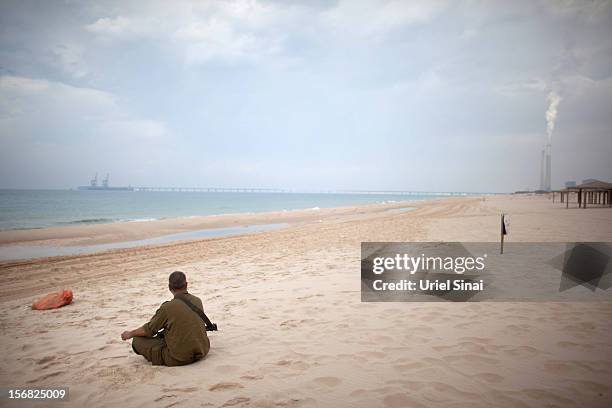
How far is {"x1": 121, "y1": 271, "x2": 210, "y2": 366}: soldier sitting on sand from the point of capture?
3.90 m

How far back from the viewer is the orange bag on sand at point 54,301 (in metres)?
6.74

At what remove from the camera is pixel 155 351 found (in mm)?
4035

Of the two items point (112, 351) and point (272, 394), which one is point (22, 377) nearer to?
point (112, 351)

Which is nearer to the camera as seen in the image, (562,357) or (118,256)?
(562,357)

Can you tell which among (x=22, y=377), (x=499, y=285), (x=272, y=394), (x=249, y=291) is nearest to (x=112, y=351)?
(x=22, y=377)

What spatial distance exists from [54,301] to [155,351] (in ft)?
14.4

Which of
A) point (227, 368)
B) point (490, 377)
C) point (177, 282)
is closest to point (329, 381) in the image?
point (227, 368)

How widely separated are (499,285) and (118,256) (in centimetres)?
1311

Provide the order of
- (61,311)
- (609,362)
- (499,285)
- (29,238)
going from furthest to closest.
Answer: (29,238) → (499,285) → (61,311) → (609,362)

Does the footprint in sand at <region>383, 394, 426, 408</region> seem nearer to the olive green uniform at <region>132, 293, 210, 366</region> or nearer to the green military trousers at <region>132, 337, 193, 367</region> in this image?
the olive green uniform at <region>132, 293, 210, 366</region>

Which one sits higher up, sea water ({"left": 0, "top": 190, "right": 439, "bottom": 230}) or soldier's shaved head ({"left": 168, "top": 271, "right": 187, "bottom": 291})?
soldier's shaved head ({"left": 168, "top": 271, "right": 187, "bottom": 291})

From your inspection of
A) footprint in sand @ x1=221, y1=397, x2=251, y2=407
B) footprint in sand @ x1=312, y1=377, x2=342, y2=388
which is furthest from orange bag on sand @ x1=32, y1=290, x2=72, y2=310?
footprint in sand @ x1=312, y1=377, x2=342, y2=388

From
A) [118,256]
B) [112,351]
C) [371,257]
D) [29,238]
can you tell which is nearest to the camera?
[112,351]

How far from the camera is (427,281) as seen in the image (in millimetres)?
7508
